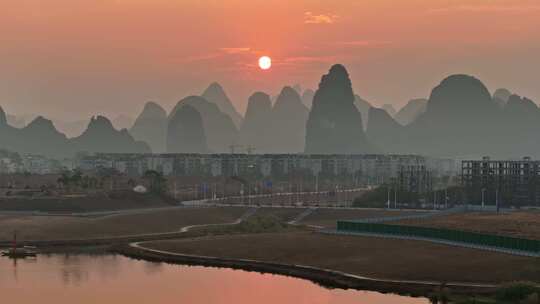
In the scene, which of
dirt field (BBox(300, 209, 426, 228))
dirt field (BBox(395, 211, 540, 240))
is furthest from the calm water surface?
dirt field (BBox(300, 209, 426, 228))

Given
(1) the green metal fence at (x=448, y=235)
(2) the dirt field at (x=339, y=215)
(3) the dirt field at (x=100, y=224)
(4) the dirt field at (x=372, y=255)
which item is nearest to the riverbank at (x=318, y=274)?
(4) the dirt field at (x=372, y=255)

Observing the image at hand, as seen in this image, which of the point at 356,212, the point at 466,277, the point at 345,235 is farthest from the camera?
the point at 356,212

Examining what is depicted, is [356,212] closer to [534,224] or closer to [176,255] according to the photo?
[534,224]

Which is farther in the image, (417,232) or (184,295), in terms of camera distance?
(417,232)

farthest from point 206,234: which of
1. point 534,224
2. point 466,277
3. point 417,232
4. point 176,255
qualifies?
point 466,277

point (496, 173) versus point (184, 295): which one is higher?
point (496, 173)

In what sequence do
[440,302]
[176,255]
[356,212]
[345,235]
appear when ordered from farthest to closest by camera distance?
[356,212], [345,235], [176,255], [440,302]
